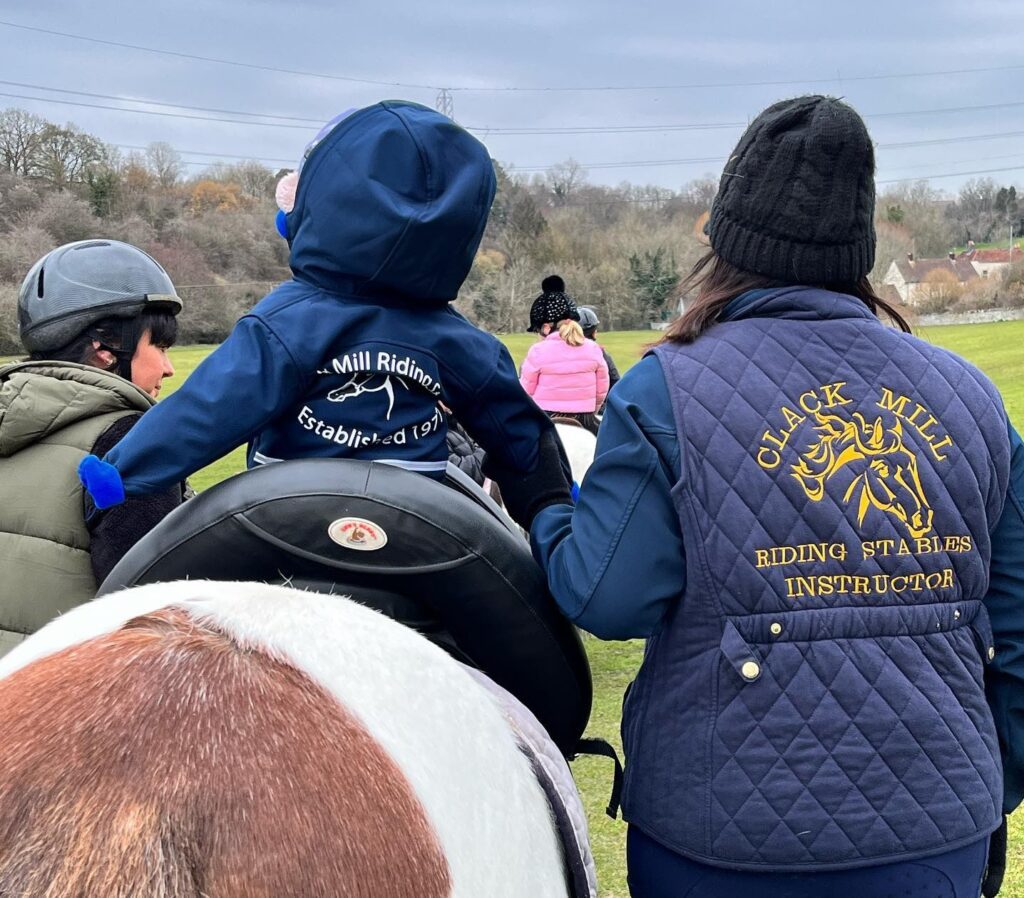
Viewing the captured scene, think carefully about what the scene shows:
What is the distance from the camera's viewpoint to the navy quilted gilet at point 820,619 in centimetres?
158

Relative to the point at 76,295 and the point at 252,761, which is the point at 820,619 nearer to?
the point at 252,761

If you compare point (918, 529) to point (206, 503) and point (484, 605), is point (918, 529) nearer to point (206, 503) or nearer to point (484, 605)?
point (484, 605)

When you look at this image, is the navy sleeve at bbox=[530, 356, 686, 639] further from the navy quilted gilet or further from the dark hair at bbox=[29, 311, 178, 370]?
the dark hair at bbox=[29, 311, 178, 370]

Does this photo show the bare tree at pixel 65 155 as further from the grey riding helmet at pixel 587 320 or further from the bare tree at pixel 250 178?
the grey riding helmet at pixel 587 320

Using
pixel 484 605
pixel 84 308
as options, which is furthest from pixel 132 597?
pixel 84 308

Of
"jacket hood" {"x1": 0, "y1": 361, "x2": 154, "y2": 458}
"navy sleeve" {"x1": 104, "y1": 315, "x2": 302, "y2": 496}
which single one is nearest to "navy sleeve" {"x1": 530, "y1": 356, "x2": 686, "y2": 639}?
"navy sleeve" {"x1": 104, "y1": 315, "x2": 302, "y2": 496}

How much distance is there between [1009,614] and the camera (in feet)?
5.98

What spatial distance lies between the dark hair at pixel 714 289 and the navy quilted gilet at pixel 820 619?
95 millimetres

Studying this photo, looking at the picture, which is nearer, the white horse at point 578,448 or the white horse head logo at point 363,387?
the white horse head logo at point 363,387

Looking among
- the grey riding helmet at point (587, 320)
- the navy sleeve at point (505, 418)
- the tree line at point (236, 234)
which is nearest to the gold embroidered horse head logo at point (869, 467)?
the navy sleeve at point (505, 418)

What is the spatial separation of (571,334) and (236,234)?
41.7 m

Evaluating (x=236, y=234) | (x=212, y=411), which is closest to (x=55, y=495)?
Answer: (x=212, y=411)

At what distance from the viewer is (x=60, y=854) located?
0.96 meters

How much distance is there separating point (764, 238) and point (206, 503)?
3.42ft
